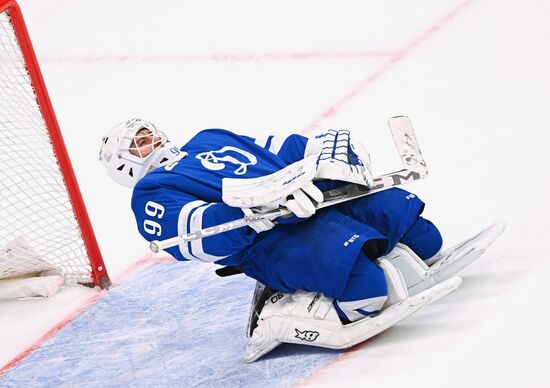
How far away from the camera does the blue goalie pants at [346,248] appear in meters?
2.84

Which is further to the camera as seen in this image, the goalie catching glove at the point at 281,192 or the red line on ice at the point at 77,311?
the red line on ice at the point at 77,311

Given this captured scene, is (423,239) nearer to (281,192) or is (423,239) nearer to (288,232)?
(288,232)

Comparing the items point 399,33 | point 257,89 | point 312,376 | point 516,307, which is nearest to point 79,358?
point 312,376

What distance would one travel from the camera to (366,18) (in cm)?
519

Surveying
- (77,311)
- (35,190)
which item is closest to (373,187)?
(77,311)

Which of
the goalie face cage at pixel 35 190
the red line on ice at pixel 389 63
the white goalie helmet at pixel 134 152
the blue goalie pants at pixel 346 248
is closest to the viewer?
the blue goalie pants at pixel 346 248

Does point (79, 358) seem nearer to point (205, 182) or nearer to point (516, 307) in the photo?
point (205, 182)

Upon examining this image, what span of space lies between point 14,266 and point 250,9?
6.76 feet

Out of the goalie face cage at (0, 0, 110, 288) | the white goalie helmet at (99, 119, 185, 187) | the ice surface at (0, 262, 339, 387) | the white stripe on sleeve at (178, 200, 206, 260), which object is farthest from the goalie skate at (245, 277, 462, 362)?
the goalie face cage at (0, 0, 110, 288)

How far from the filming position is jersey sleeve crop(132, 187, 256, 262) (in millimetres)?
2861

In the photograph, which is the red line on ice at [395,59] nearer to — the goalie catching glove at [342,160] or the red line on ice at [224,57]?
the red line on ice at [224,57]

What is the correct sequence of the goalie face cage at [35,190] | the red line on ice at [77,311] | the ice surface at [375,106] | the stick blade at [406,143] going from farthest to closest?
the goalie face cage at [35,190] → the red line on ice at [77,311] → the stick blade at [406,143] → the ice surface at [375,106]

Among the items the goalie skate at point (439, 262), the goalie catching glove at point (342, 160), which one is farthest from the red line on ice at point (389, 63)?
the goalie skate at point (439, 262)

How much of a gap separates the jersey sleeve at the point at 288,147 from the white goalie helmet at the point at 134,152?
10.9 inches
